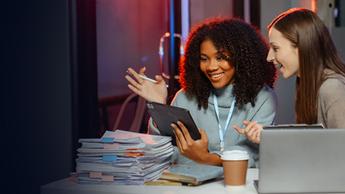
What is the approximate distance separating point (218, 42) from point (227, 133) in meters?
0.39

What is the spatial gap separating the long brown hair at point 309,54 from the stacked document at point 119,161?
609 millimetres

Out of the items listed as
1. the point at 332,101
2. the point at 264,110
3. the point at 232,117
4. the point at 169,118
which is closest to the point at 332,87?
the point at 332,101

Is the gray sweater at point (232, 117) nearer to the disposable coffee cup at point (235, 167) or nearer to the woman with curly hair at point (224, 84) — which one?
the woman with curly hair at point (224, 84)

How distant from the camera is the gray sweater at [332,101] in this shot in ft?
6.75

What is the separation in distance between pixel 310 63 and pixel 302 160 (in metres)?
0.58

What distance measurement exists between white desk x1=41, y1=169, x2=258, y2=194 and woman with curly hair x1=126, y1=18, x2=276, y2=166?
0.45 m

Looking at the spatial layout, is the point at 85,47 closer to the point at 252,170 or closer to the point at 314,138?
the point at 252,170

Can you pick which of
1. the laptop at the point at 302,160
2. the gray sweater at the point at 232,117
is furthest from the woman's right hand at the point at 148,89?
the laptop at the point at 302,160

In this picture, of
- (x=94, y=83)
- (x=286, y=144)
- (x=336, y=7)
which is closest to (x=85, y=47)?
(x=94, y=83)

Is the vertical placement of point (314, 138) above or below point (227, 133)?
above

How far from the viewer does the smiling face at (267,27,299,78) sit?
7.10 feet

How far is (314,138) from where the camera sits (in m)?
1.62

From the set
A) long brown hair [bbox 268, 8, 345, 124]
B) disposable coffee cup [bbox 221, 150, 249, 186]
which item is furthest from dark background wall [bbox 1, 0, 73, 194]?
disposable coffee cup [bbox 221, 150, 249, 186]

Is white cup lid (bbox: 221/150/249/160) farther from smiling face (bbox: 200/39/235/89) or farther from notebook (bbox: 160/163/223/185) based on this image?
smiling face (bbox: 200/39/235/89)
